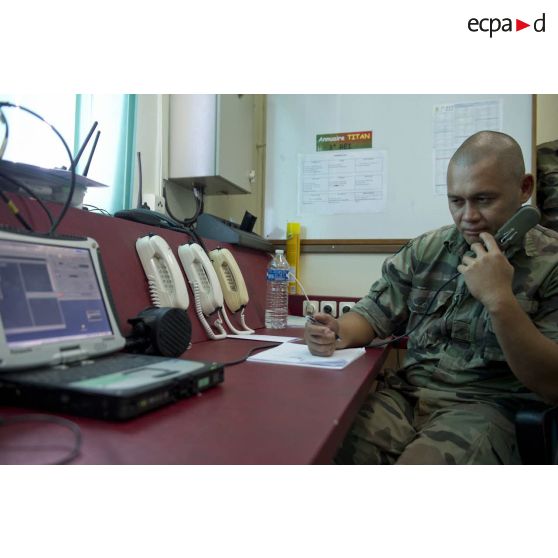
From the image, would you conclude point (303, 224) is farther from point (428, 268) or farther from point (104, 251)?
point (104, 251)

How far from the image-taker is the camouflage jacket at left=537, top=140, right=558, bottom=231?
1643mm

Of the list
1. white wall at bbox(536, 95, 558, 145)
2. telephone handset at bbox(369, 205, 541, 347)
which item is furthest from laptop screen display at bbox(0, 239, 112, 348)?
white wall at bbox(536, 95, 558, 145)

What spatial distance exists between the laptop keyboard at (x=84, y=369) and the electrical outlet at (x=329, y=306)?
3.97 ft

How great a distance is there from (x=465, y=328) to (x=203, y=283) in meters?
0.71

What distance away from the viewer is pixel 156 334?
82 centimetres

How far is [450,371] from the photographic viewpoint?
1.05 metres

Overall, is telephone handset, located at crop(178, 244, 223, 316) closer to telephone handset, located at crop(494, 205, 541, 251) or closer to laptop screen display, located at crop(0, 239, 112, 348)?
laptop screen display, located at crop(0, 239, 112, 348)

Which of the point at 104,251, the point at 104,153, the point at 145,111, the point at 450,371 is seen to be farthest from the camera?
the point at 145,111

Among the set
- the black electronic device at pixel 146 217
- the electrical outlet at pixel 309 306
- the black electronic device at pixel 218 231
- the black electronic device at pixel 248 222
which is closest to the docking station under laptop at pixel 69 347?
Answer: the black electronic device at pixel 146 217

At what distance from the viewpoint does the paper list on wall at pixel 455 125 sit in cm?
183

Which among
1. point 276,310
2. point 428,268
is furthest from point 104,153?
point 428,268

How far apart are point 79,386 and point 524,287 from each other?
3.17 ft

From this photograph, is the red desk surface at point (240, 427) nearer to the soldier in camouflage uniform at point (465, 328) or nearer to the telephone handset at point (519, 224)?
the soldier in camouflage uniform at point (465, 328)

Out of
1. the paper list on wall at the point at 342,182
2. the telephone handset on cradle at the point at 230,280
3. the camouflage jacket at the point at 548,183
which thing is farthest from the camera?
the paper list on wall at the point at 342,182
